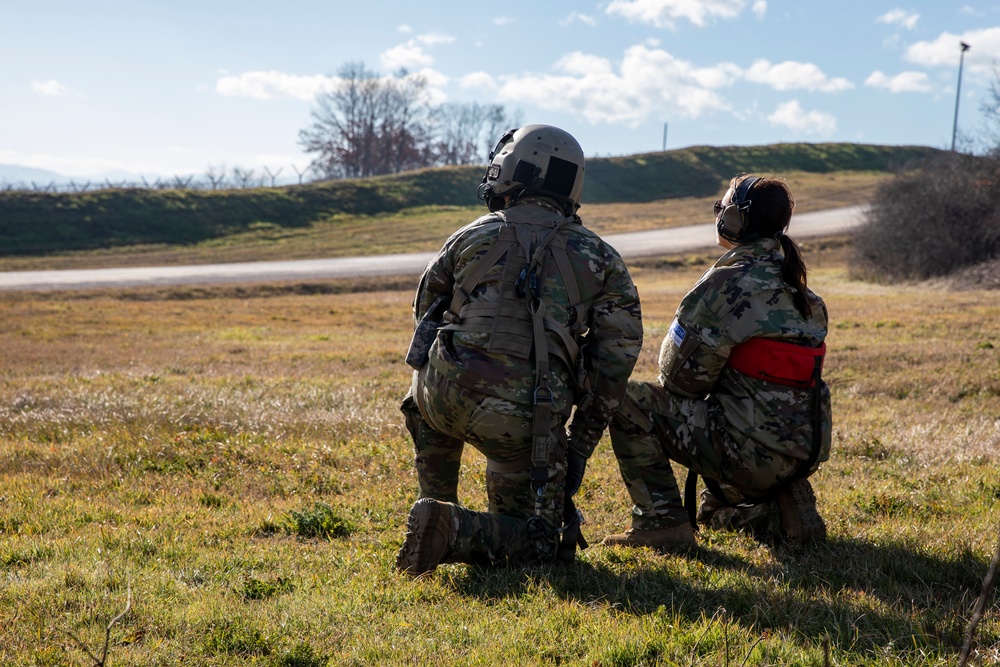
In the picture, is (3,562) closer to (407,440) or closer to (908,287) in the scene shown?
(407,440)

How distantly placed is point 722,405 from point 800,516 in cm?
75

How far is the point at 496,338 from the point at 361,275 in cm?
2850

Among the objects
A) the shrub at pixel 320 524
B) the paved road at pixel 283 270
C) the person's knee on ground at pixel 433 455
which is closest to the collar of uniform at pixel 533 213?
the person's knee on ground at pixel 433 455

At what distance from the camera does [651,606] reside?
399 centimetres

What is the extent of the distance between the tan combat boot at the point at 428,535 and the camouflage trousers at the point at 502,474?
8cm

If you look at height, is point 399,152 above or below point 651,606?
above

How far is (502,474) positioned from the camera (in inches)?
189

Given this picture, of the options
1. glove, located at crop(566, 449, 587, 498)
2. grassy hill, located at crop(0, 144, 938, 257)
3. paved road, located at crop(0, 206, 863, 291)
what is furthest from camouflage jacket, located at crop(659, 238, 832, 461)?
grassy hill, located at crop(0, 144, 938, 257)

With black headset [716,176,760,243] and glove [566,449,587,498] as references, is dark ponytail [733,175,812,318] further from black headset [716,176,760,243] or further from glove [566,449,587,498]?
glove [566,449,587,498]

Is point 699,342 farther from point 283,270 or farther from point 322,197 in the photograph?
point 322,197

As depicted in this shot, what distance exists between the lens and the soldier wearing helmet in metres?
4.61

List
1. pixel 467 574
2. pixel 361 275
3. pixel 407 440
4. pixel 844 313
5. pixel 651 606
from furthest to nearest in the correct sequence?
pixel 361 275
pixel 844 313
pixel 407 440
pixel 467 574
pixel 651 606

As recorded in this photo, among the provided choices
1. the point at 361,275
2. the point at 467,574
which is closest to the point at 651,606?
the point at 467,574

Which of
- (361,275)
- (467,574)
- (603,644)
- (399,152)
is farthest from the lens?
(399,152)
